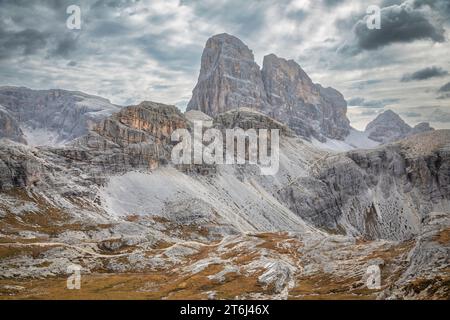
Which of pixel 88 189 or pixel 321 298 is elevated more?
pixel 88 189

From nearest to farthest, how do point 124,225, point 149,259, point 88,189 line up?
point 149,259, point 124,225, point 88,189

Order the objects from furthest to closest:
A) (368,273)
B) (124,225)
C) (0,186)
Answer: (0,186)
(124,225)
(368,273)

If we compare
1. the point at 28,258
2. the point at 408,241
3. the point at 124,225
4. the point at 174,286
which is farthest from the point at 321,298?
the point at 124,225

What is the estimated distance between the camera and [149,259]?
130 meters

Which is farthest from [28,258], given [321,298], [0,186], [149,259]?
[321,298]
